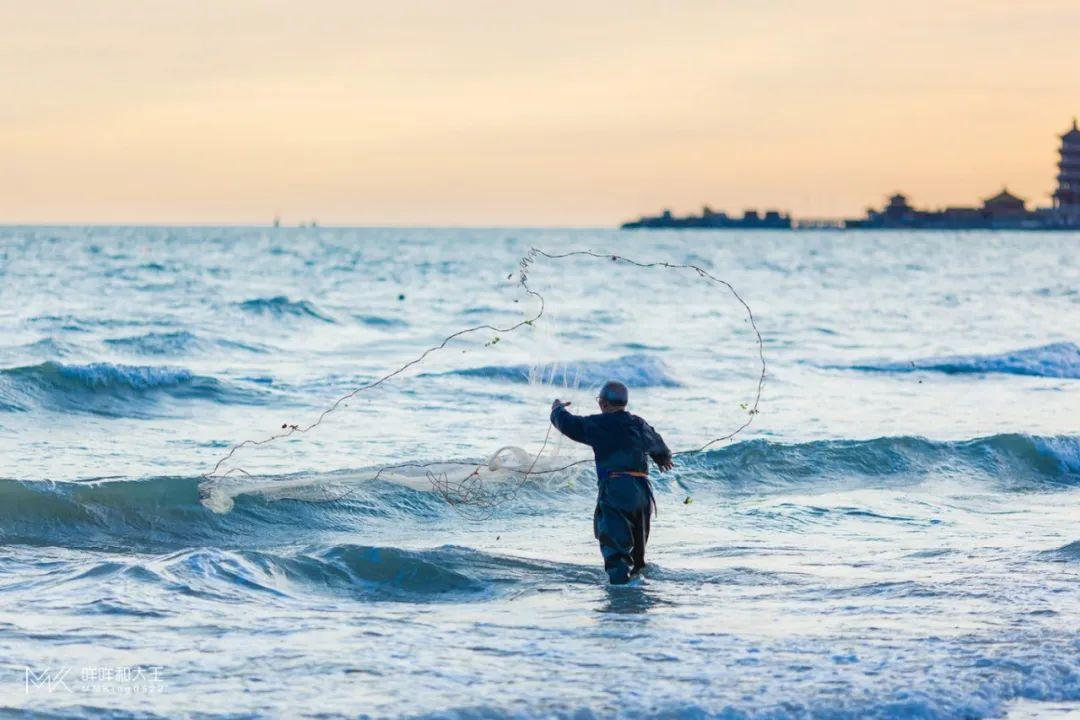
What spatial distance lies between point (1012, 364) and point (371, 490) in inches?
626

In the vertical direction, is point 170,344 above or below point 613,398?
below

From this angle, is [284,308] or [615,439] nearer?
[615,439]

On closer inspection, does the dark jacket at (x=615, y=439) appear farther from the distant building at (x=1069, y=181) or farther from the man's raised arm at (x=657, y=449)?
the distant building at (x=1069, y=181)

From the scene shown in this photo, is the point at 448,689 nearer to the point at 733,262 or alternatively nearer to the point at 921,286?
the point at 921,286

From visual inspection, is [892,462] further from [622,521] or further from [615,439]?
[615,439]

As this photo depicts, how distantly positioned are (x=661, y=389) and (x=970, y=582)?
12.9 metres

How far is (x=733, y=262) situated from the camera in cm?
8925

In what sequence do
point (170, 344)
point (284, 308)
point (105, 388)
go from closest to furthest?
point (105, 388) < point (170, 344) < point (284, 308)

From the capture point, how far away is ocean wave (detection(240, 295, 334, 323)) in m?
34.6

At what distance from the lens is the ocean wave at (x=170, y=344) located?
25.8 metres

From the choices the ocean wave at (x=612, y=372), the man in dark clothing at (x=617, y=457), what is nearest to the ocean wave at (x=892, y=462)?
the man in dark clothing at (x=617, y=457)

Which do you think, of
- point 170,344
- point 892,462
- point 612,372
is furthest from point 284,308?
point 892,462

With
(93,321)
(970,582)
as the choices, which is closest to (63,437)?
(970,582)

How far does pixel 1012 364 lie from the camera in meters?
24.1
